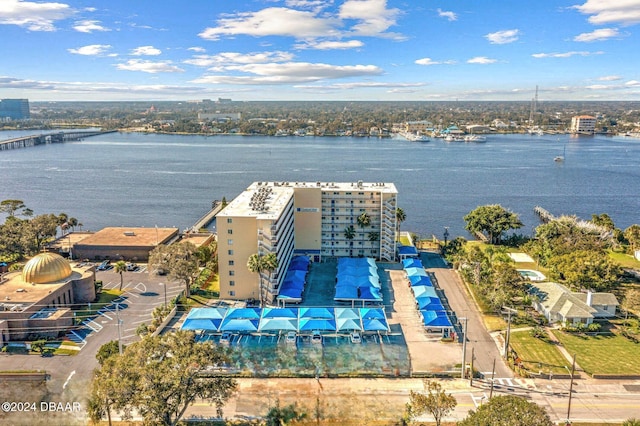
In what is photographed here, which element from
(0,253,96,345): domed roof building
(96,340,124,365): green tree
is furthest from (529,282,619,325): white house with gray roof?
(0,253,96,345): domed roof building

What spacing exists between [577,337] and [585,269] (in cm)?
1176

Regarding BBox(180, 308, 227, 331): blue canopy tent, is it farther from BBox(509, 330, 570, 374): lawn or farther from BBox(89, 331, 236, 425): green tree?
BBox(509, 330, 570, 374): lawn

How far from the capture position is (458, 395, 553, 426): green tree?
83.3 ft

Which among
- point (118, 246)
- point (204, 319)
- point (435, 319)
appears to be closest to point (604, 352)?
point (435, 319)

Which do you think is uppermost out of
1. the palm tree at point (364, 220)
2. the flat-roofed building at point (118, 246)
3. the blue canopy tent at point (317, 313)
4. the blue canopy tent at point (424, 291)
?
the palm tree at point (364, 220)

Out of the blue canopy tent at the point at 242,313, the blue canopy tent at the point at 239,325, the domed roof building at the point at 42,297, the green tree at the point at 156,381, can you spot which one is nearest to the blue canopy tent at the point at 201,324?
the blue canopy tent at the point at 239,325

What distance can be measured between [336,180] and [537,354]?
98120mm

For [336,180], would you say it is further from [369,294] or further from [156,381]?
[156,381]

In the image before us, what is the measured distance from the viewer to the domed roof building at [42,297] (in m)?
46.3

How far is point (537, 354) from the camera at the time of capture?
44312 millimetres

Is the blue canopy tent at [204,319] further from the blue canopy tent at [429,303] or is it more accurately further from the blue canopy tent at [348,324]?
the blue canopy tent at [429,303]

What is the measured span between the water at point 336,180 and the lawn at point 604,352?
147 feet

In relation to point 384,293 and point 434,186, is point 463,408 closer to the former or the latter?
point 384,293

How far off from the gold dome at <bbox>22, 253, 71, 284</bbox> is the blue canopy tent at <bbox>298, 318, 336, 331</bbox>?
91.9ft
